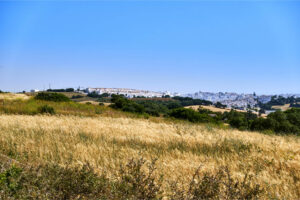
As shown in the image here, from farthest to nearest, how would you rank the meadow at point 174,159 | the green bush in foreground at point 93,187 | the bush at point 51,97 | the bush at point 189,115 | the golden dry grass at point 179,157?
1. the bush at point 189,115
2. the bush at point 51,97
3. the golden dry grass at point 179,157
4. the meadow at point 174,159
5. the green bush in foreground at point 93,187

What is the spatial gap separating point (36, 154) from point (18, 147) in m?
0.87

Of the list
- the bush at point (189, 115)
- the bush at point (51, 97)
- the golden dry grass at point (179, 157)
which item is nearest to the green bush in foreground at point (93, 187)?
the golden dry grass at point (179, 157)

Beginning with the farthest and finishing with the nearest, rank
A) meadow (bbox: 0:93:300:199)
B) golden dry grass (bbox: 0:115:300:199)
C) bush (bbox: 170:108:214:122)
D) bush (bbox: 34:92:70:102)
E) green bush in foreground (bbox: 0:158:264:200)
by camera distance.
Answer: bush (bbox: 170:108:214:122) < bush (bbox: 34:92:70:102) < golden dry grass (bbox: 0:115:300:199) < meadow (bbox: 0:93:300:199) < green bush in foreground (bbox: 0:158:264:200)

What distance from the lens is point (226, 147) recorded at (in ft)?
22.7

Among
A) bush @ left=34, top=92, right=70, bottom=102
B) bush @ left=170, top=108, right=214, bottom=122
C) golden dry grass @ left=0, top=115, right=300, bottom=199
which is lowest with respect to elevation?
bush @ left=170, top=108, right=214, bottom=122

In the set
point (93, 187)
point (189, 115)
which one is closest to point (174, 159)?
point (93, 187)

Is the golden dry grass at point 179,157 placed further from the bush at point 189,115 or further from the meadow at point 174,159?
the bush at point 189,115

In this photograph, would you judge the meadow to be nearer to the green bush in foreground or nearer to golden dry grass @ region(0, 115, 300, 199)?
golden dry grass @ region(0, 115, 300, 199)

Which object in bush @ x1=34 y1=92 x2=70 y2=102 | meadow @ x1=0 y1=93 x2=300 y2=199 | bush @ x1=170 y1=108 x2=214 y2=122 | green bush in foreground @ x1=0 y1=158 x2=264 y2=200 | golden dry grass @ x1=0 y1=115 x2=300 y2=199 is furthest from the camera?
bush @ x1=170 y1=108 x2=214 y2=122

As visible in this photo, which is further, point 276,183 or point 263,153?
point 263,153

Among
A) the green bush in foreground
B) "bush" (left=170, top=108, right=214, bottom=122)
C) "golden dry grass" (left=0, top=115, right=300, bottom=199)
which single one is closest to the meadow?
"golden dry grass" (left=0, top=115, right=300, bottom=199)

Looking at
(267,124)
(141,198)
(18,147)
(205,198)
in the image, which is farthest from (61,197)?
(267,124)

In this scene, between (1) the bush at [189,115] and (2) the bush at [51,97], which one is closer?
(2) the bush at [51,97]

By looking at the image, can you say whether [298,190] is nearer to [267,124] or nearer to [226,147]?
[226,147]
